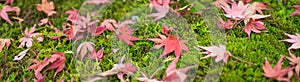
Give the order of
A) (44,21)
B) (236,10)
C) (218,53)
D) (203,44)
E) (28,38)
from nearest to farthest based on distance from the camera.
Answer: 1. (218,53)
2. (203,44)
3. (236,10)
4. (28,38)
5. (44,21)

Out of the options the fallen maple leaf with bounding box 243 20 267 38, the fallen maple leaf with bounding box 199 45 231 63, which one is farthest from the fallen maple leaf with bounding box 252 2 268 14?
the fallen maple leaf with bounding box 199 45 231 63

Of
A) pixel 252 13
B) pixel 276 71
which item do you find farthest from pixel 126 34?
pixel 276 71

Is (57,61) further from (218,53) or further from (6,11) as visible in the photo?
(218,53)

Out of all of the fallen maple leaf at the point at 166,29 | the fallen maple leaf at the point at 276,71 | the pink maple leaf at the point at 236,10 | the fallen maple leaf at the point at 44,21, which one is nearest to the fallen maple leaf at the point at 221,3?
the pink maple leaf at the point at 236,10

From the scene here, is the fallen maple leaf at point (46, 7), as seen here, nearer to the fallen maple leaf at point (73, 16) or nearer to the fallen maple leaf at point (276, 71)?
the fallen maple leaf at point (73, 16)

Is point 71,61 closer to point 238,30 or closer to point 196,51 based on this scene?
point 196,51

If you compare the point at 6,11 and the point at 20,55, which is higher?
the point at 6,11
